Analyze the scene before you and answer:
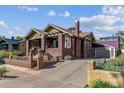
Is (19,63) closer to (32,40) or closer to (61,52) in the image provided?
(61,52)

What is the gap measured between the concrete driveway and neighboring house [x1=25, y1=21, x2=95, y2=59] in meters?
7.95

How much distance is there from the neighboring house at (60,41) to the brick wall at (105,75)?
516 inches

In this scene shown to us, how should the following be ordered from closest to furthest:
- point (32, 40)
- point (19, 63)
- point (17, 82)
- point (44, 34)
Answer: point (17, 82), point (19, 63), point (44, 34), point (32, 40)

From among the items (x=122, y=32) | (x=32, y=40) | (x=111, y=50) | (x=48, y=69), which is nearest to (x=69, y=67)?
(x=48, y=69)

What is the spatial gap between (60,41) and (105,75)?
1471cm

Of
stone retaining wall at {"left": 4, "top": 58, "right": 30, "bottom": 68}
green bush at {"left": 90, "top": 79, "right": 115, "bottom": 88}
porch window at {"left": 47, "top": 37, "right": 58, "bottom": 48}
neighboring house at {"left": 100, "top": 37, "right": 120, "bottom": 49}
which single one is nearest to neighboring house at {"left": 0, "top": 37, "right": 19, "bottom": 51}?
porch window at {"left": 47, "top": 37, "right": 58, "bottom": 48}

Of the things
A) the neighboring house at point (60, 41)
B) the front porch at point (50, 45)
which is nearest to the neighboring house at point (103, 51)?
the neighboring house at point (60, 41)

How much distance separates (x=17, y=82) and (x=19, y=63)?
760 centimetres

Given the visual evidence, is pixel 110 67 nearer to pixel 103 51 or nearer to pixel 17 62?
pixel 17 62

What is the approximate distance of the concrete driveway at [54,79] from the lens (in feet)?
44.8

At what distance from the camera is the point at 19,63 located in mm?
22234

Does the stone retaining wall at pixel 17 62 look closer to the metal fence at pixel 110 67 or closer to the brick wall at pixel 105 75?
the brick wall at pixel 105 75

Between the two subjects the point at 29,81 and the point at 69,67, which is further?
the point at 69,67

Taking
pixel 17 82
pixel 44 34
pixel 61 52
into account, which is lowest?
pixel 17 82
